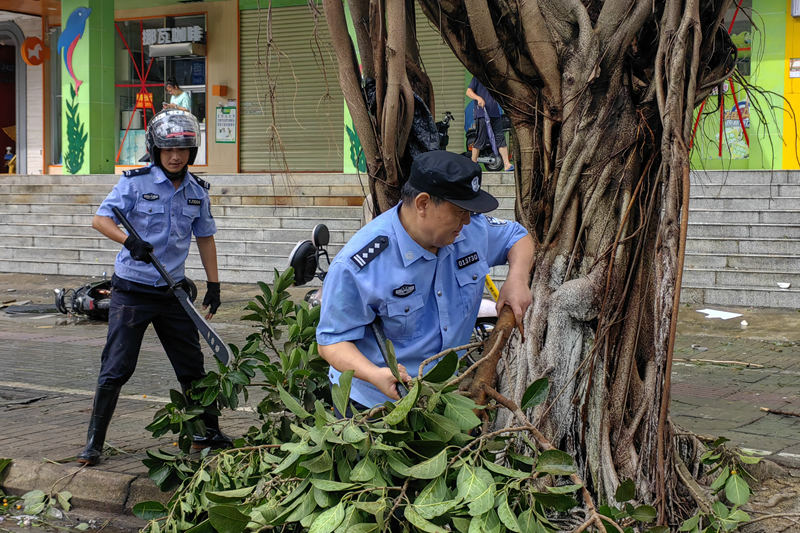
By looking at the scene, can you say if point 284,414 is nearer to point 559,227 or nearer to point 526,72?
point 559,227

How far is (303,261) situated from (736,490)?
4052 mm

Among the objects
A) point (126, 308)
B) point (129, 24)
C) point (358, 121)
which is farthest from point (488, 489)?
point (129, 24)

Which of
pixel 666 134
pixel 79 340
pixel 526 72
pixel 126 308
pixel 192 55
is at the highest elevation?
pixel 192 55

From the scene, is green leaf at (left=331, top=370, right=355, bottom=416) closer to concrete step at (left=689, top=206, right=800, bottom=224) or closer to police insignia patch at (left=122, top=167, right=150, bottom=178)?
police insignia patch at (left=122, top=167, right=150, bottom=178)

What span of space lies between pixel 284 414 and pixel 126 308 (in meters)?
1.27

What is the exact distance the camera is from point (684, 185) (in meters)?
3.72

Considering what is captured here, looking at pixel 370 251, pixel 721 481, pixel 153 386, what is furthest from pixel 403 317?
pixel 153 386

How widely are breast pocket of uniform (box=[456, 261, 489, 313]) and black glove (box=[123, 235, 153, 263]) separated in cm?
229

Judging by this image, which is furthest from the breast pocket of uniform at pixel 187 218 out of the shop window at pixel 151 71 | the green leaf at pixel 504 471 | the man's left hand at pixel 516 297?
the shop window at pixel 151 71

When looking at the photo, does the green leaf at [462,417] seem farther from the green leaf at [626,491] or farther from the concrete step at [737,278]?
the concrete step at [737,278]

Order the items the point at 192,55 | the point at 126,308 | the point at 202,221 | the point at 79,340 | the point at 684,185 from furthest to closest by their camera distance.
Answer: the point at 192,55, the point at 79,340, the point at 202,221, the point at 126,308, the point at 684,185

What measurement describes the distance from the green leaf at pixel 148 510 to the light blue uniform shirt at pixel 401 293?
114 centimetres

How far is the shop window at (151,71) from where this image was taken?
2177 centimetres

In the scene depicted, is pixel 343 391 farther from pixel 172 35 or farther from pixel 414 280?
pixel 172 35
